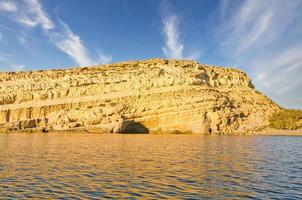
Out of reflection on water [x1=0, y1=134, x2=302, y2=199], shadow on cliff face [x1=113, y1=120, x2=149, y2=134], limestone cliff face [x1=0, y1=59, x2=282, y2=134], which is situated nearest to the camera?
reflection on water [x1=0, y1=134, x2=302, y2=199]

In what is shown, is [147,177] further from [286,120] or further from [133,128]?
[286,120]

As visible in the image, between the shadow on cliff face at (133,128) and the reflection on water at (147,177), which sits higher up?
the shadow on cliff face at (133,128)

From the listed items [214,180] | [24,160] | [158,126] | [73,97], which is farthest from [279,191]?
[73,97]

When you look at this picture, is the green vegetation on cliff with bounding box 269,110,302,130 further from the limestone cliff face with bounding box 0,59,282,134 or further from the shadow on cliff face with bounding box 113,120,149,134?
the shadow on cliff face with bounding box 113,120,149,134

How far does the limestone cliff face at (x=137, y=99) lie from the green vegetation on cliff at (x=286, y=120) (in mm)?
2117

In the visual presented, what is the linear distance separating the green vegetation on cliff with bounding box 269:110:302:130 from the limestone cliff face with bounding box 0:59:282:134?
212 centimetres

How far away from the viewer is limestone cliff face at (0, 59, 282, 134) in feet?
247

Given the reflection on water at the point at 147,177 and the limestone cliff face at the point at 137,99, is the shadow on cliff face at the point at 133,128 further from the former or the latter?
the reflection on water at the point at 147,177

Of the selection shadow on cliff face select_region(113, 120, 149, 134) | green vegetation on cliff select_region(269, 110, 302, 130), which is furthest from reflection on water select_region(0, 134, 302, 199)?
green vegetation on cliff select_region(269, 110, 302, 130)

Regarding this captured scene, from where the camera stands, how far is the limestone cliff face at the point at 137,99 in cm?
7531

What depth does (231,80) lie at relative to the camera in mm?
94812

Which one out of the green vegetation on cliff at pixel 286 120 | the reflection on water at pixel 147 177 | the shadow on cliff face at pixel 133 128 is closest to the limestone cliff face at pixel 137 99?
the shadow on cliff face at pixel 133 128

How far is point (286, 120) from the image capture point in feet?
269

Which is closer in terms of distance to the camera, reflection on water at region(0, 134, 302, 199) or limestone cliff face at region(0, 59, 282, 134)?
reflection on water at region(0, 134, 302, 199)
